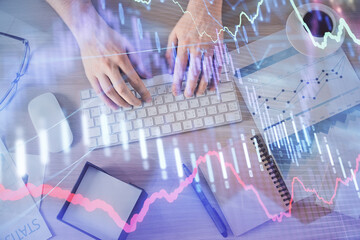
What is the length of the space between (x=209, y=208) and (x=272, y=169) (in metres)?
0.18

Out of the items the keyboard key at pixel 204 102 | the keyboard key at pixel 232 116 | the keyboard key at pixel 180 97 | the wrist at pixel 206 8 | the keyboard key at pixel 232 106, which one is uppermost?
the wrist at pixel 206 8

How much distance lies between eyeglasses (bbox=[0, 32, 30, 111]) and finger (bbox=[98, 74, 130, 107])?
21 cm

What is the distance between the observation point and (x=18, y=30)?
0.77m

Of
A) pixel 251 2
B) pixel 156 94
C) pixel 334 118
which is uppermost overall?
pixel 251 2

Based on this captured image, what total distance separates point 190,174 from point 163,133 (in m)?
0.12

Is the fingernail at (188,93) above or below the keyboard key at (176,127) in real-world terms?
above

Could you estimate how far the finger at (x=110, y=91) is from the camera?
726 millimetres

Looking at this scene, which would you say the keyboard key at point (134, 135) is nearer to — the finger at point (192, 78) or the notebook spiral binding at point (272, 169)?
the finger at point (192, 78)

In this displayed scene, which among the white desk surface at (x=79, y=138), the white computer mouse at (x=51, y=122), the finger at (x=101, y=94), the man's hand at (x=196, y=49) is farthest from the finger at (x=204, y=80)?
the white computer mouse at (x=51, y=122)

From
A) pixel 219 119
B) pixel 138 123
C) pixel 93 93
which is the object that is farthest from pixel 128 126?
pixel 219 119

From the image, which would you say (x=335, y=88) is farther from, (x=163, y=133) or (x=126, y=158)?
(x=126, y=158)

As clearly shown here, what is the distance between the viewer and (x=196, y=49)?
2.50 feet

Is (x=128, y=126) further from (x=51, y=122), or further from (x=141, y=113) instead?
(x=51, y=122)

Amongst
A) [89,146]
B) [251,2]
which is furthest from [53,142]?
[251,2]
